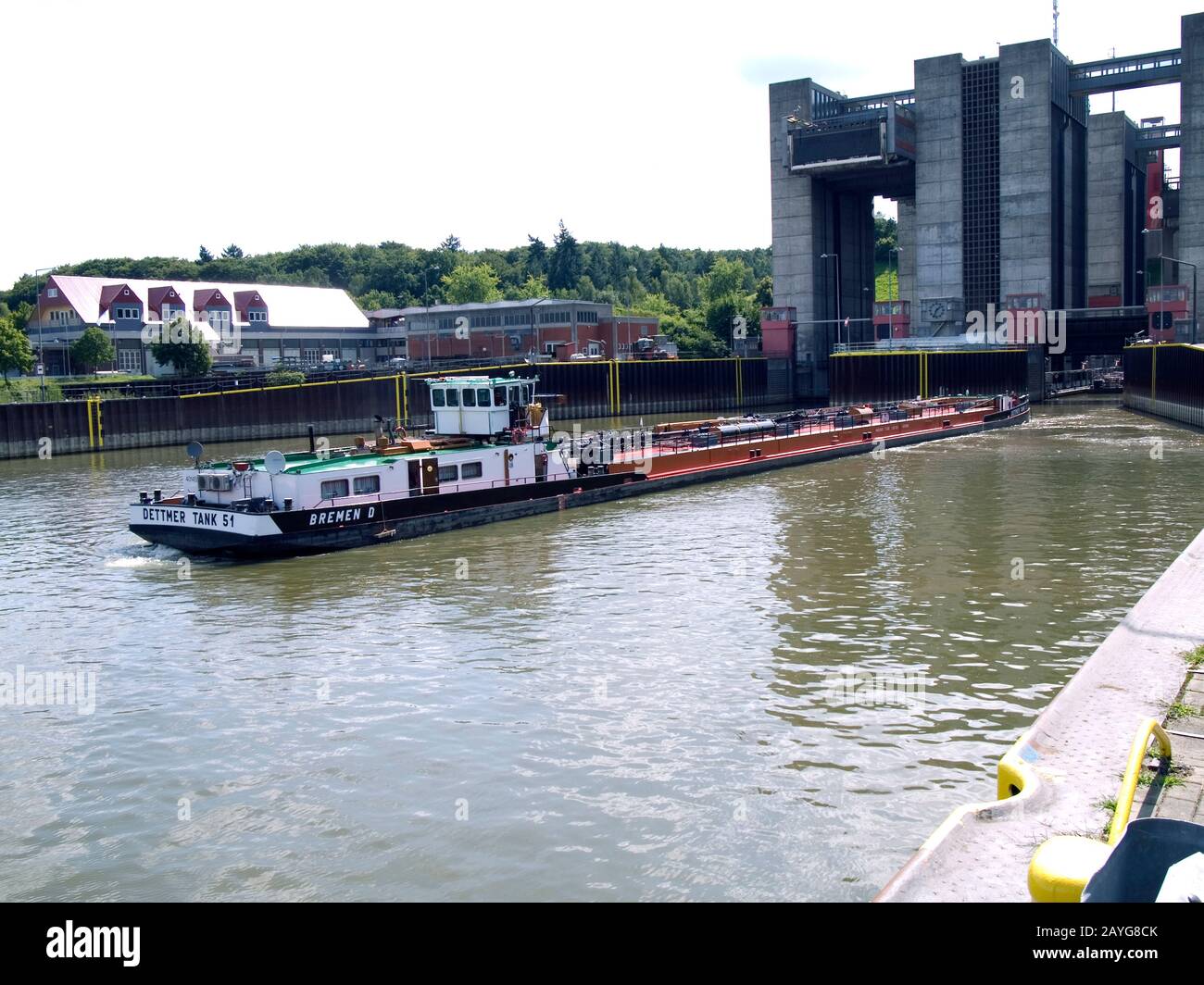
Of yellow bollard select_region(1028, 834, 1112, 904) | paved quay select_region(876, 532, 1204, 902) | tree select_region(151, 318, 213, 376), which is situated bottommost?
paved quay select_region(876, 532, 1204, 902)

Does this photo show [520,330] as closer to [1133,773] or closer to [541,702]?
[541,702]

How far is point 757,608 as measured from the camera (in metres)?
23.1

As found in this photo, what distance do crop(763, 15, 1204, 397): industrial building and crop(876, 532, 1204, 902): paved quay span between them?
80.7 meters

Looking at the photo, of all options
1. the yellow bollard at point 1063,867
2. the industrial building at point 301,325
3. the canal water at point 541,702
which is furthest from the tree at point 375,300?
the yellow bollard at point 1063,867

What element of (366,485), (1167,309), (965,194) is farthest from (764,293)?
(366,485)

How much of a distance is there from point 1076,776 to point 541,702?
8753 mm

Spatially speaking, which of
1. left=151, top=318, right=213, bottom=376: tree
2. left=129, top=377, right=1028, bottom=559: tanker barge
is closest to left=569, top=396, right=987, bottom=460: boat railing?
left=129, top=377, right=1028, bottom=559: tanker barge

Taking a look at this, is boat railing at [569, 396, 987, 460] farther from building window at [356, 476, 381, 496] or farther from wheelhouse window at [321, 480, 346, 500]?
wheelhouse window at [321, 480, 346, 500]

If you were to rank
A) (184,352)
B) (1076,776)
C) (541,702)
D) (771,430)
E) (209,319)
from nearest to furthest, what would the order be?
(1076,776), (541,702), (771,430), (184,352), (209,319)

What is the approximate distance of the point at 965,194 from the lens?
97125 millimetres

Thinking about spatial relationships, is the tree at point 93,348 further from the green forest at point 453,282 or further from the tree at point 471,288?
the tree at point 471,288

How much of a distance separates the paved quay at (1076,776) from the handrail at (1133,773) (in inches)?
8.9

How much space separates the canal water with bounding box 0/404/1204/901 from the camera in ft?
40.3
